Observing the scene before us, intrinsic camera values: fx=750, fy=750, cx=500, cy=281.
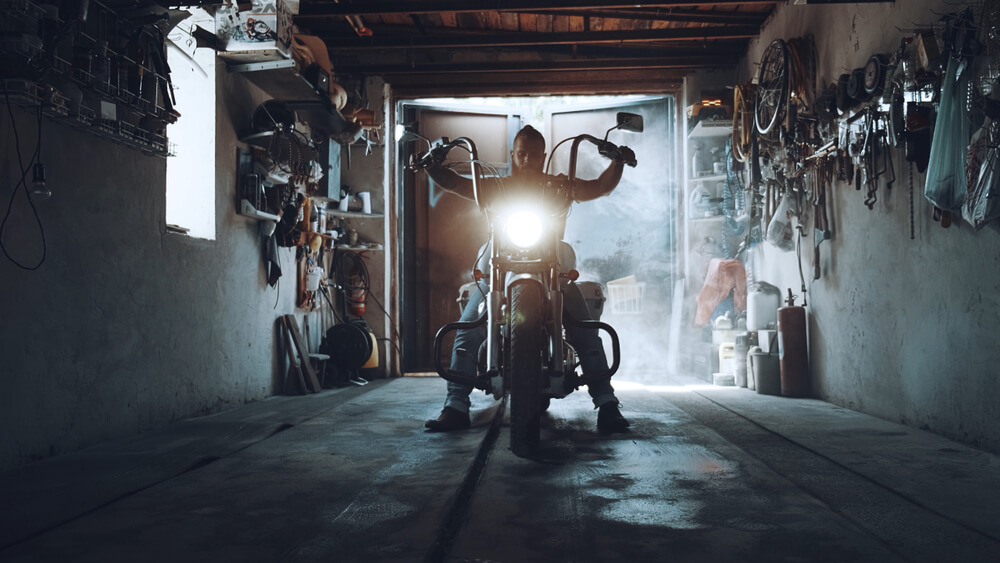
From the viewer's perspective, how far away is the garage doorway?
28.1ft

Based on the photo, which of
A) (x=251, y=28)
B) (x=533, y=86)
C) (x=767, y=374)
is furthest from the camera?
(x=533, y=86)

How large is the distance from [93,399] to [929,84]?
14.9 ft

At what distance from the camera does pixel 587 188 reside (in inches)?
162

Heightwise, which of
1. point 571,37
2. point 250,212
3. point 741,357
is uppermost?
point 571,37

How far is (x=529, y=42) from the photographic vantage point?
727cm

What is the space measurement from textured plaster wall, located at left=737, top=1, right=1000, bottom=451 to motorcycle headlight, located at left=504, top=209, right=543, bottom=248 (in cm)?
208

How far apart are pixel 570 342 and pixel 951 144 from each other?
2131 mm

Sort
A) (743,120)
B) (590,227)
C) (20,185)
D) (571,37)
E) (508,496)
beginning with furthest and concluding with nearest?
(590,227) < (571,37) < (743,120) < (20,185) < (508,496)

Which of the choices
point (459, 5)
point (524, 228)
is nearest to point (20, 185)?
point (524, 228)

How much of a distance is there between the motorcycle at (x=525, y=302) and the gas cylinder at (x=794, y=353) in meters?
2.54

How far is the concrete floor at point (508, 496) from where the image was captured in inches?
78.5

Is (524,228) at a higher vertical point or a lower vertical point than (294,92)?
lower

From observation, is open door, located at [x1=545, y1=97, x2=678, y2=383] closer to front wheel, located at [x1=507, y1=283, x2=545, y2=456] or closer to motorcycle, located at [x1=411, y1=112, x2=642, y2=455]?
motorcycle, located at [x1=411, y1=112, x2=642, y2=455]

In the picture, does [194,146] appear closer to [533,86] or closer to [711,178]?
[533,86]
